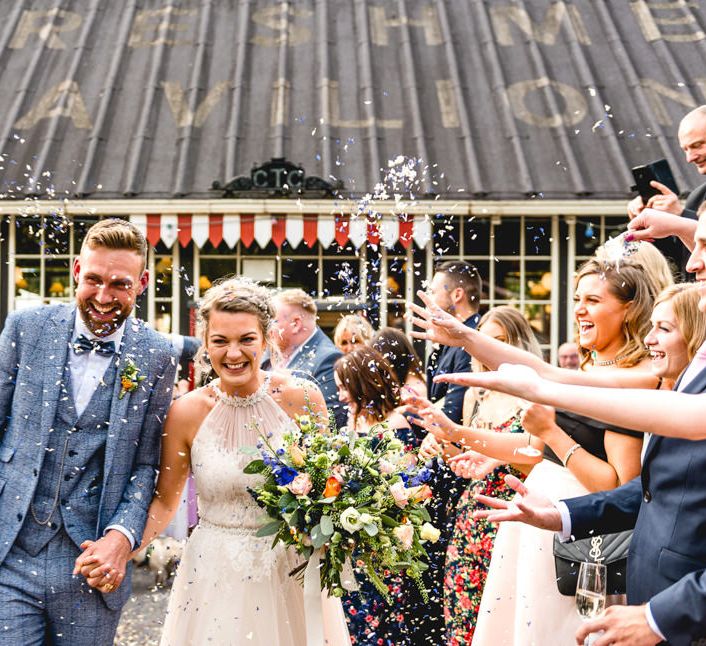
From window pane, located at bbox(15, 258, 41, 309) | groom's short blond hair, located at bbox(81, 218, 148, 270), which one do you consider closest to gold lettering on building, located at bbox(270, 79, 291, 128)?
window pane, located at bbox(15, 258, 41, 309)

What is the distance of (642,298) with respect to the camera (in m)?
3.43

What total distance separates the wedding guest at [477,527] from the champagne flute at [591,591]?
1.80 metres

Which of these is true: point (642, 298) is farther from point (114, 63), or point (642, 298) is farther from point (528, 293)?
point (114, 63)

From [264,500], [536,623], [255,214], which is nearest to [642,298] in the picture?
[536,623]

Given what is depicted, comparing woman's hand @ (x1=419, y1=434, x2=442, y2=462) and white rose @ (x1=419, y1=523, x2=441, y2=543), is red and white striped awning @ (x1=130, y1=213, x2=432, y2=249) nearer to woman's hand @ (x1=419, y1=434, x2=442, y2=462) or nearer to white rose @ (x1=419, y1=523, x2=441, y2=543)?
woman's hand @ (x1=419, y1=434, x2=442, y2=462)

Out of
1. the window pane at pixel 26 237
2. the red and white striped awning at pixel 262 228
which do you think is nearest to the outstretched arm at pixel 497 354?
the red and white striped awning at pixel 262 228

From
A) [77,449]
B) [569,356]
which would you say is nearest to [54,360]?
[77,449]

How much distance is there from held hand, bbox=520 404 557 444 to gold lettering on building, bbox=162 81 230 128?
7.11 meters

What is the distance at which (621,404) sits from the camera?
2094 millimetres

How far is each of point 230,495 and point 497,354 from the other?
3.91 feet

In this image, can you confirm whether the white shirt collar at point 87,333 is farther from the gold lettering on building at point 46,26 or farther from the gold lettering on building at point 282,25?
the gold lettering on building at point 46,26

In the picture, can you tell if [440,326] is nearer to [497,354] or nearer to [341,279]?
[497,354]

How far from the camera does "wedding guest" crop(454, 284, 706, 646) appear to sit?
6.86ft

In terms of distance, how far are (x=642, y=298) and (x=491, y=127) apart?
21.2 feet
